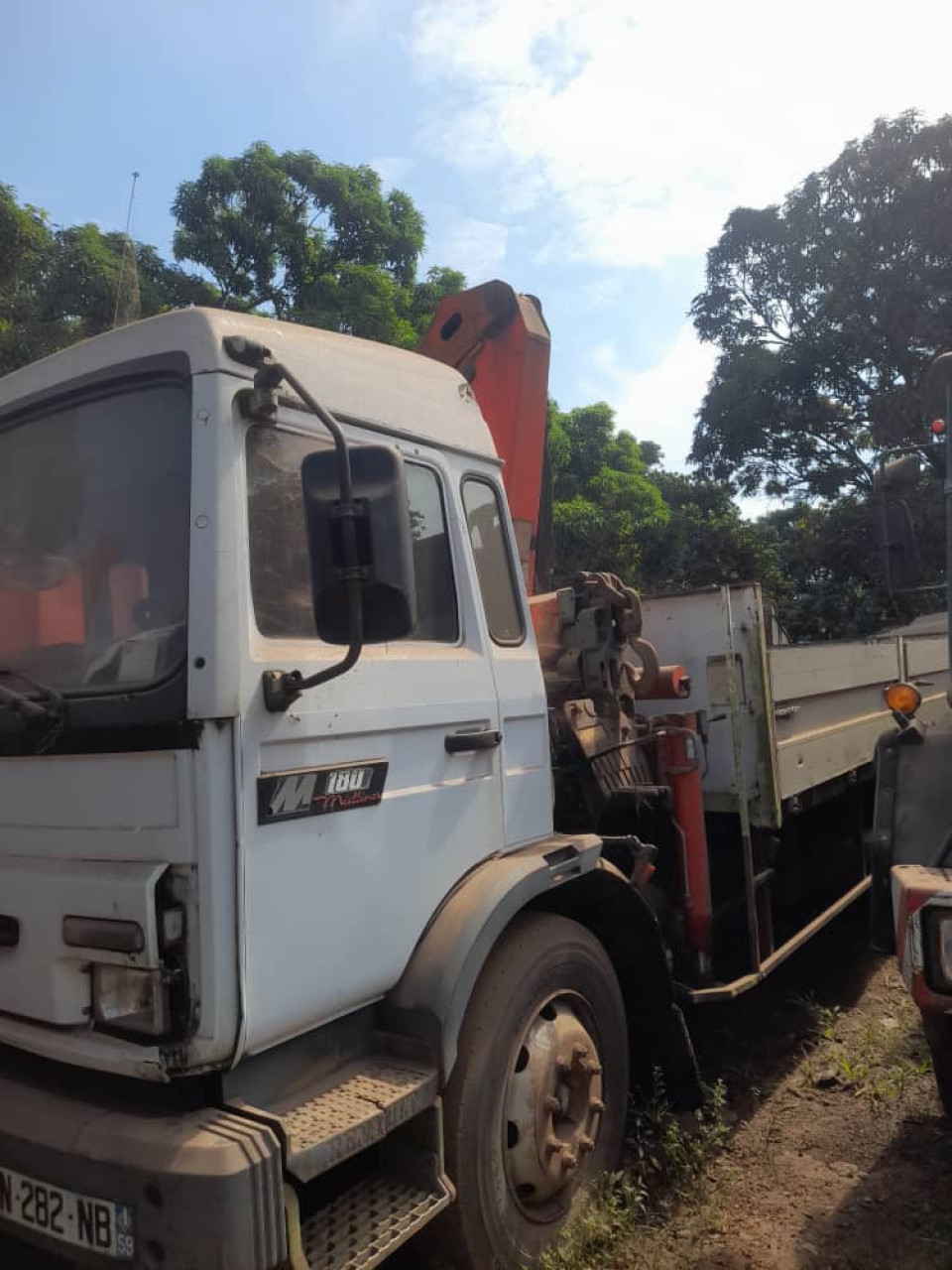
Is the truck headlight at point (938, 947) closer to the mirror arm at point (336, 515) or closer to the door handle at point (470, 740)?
the door handle at point (470, 740)

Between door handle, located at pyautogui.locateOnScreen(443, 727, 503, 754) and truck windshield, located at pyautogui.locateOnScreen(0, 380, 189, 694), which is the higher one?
truck windshield, located at pyautogui.locateOnScreen(0, 380, 189, 694)

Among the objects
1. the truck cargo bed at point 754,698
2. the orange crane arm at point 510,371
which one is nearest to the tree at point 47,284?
the orange crane arm at point 510,371

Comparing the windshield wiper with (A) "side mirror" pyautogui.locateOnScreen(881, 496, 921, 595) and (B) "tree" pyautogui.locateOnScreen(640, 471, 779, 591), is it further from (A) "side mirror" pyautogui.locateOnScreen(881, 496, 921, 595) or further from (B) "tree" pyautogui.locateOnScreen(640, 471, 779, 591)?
(B) "tree" pyautogui.locateOnScreen(640, 471, 779, 591)

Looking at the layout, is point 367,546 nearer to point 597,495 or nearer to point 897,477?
point 897,477

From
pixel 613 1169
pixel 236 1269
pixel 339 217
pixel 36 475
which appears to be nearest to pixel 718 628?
pixel 613 1169

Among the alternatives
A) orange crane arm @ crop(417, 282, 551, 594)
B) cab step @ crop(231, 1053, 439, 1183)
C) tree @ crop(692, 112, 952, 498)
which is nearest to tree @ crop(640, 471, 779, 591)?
tree @ crop(692, 112, 952, 498)

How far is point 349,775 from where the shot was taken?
2336mm

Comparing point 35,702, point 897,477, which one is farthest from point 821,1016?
point 35,702

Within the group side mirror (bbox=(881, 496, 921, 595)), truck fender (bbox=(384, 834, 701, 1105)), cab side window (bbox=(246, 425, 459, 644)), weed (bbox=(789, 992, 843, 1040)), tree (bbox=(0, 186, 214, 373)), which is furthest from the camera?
tree (bbox=(0, 186, 214, 373))

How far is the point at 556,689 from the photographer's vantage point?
368 centimetres

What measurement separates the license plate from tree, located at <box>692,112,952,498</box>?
15308 millimetres

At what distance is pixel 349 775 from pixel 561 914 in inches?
45.5

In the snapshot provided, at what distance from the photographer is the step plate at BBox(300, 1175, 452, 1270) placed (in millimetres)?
2092

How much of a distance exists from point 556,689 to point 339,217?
1552 cm
